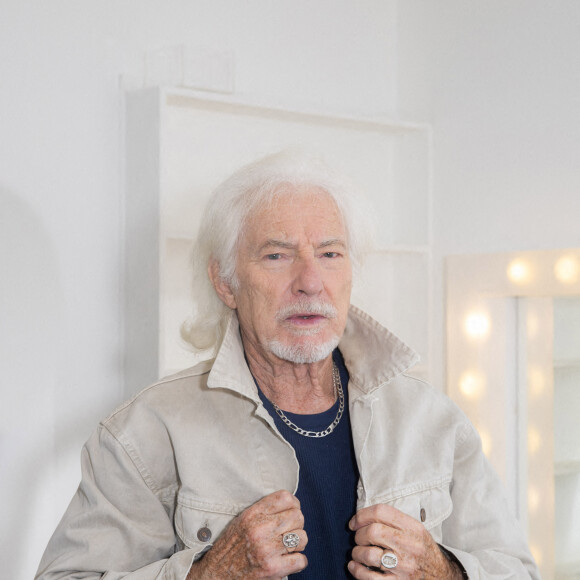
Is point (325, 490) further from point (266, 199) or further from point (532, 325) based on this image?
point (532, 325)

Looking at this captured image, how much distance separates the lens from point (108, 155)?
2.61m

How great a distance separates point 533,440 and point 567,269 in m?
0.56

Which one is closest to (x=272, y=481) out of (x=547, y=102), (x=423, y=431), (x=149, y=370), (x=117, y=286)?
(x=423, y=431)

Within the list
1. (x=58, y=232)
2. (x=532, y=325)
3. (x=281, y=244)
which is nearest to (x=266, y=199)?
(x=281, y=244)

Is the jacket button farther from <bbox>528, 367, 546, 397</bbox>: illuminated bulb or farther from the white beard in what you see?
<bbox>528, 367, 546, 397</bbox>: illuminated bulb

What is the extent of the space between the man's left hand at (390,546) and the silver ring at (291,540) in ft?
0.38

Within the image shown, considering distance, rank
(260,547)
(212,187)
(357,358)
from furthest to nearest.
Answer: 1. (212,187)
2. (357,358)
3. (260,547)

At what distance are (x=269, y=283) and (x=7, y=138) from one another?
110 cm

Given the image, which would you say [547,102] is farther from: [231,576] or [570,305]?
[231,576]

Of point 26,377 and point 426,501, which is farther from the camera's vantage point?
point 26,377

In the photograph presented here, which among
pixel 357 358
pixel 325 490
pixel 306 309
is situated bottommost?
pixel 325 490

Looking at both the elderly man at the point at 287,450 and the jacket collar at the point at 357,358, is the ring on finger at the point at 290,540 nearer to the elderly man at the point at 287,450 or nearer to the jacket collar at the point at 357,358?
the elderly man at the point at 287,450

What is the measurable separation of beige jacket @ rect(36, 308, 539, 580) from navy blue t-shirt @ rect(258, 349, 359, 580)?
37 millimetres

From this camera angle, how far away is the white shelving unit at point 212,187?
251 centimetres
